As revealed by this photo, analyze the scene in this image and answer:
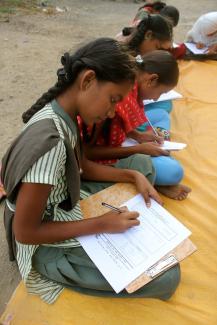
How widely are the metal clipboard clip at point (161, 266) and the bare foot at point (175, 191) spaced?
0.55 metres

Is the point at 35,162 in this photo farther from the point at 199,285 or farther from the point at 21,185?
the point at 199,285

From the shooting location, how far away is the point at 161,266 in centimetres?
126

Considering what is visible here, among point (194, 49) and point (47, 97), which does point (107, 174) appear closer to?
point (47, 97)

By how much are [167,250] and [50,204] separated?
1.46 ft

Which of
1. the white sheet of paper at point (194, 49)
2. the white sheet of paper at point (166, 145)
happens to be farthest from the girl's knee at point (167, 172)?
the white sheet of paper at point (194, 49)

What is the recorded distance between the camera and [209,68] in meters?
3.11

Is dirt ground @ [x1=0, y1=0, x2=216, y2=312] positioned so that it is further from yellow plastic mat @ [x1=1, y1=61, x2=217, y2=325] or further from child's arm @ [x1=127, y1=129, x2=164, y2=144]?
child's arm @ [x1=127, y1=129, x2=164, y2=144]

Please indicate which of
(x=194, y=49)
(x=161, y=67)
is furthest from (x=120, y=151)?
(x=194, y=49)

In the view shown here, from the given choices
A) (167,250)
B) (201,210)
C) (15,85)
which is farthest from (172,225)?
(15,85)

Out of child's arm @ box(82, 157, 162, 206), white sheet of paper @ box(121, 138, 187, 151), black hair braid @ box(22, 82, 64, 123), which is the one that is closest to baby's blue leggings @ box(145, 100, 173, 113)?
white sheet of paper @ box(121, 138, 187, 151)

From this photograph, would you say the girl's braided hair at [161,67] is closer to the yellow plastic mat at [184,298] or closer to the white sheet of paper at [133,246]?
the yellow plastic mat at [184,298]

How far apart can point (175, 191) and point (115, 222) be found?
627mm

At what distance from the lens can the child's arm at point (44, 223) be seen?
1053mm

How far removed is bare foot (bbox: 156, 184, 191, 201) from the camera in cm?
180
